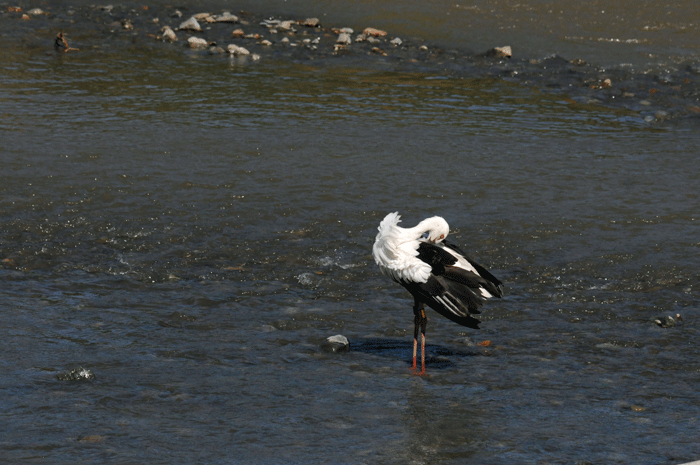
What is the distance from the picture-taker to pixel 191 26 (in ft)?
64.2

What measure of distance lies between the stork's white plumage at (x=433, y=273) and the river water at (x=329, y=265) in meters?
0.50

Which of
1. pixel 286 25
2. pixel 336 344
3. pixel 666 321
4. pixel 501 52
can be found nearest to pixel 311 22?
pixel 286 25

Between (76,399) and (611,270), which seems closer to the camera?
(76,399)

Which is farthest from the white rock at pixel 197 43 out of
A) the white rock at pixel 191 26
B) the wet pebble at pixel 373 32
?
the wet pebble at pixel 373 32

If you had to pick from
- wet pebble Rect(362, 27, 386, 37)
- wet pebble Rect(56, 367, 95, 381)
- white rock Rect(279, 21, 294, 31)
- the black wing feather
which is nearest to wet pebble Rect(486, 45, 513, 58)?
wet pebble Rect(362, 27, 386, 37)

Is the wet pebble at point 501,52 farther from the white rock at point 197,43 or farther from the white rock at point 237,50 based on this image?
the white rock at point 197,43

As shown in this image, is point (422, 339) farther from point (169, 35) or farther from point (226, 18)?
point (226, 18)

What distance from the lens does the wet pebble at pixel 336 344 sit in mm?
6426

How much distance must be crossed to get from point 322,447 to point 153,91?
10.8 metres

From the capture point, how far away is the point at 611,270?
8078 mm

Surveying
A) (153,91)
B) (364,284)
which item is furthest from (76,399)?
(153,91)

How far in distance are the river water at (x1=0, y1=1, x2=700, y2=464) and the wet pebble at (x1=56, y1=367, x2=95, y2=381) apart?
0.12 ft

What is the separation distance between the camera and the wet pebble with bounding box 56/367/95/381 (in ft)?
18.6

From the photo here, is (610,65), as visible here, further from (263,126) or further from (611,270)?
(611,270)
